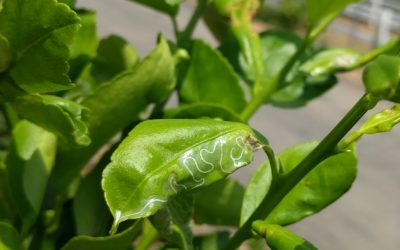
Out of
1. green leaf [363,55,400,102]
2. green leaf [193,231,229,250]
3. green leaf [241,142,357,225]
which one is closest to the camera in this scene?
green leaf [363,55,400,102]

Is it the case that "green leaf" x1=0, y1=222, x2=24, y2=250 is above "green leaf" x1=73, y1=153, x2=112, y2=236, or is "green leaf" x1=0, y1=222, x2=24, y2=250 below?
above

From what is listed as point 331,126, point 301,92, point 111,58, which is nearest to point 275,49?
point 301,92

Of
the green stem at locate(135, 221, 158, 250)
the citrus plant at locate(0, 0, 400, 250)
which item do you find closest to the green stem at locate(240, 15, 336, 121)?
the citrus plant at locate(0, 0, 400, 250)

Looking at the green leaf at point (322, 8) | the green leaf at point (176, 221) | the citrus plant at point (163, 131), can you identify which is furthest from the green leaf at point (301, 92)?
the green leaf at point (176, 221)

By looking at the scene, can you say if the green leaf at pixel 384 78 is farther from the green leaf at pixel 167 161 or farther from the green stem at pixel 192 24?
the green stem at pixel 192 24

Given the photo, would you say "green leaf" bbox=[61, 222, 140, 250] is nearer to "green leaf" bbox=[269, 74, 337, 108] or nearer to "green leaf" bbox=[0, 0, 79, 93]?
"green leaf" bbox=[0, 0, 79, 93]

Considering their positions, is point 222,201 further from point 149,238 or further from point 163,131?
point 163,131
